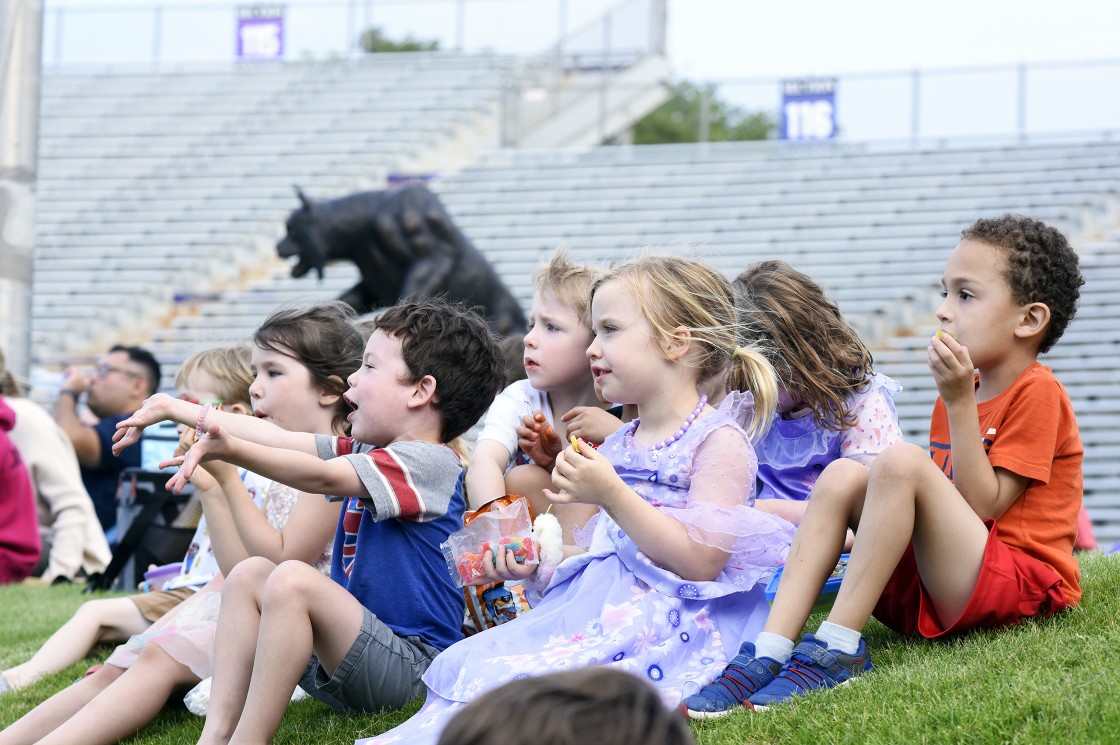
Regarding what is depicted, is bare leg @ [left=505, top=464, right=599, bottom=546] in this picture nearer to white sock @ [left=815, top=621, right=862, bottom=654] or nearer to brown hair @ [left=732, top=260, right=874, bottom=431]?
brown hair @ [left=732, top=260, right=874, bottom=431]

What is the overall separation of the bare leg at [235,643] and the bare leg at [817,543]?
1214mm

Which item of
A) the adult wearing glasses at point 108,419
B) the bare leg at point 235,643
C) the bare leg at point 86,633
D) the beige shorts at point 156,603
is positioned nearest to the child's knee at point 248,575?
the bare leg at point 235,643

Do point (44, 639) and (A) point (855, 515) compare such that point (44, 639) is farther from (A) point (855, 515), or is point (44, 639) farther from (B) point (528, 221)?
(B) point (528, 221)

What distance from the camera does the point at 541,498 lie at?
392cm

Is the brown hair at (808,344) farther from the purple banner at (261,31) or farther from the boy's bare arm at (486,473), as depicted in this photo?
the purple banner at (261,31)

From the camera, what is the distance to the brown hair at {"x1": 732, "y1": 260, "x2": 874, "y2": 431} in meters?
3.69

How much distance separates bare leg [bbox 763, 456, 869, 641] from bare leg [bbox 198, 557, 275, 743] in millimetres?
1214

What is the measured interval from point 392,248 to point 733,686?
7196mm

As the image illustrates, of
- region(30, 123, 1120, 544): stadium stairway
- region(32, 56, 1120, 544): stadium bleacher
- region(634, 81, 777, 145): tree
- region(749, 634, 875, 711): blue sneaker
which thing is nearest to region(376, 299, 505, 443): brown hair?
region(749, 634, 875, 711): blue sneaker

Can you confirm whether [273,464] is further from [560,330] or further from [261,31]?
[261,31]

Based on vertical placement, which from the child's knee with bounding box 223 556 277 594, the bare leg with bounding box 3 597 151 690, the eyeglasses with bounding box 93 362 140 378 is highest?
the eyeglasses with bounding box 93 362 140 378

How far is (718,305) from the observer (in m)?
3.36

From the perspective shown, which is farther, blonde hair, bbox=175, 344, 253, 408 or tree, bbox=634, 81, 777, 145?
tree, bbox=634, 81, 777, 145

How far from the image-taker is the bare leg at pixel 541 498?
3.89 metres
